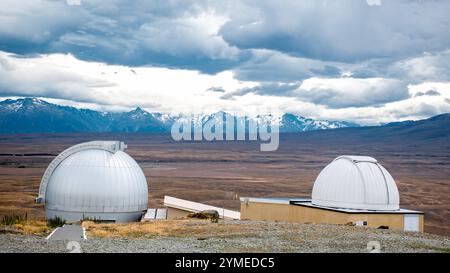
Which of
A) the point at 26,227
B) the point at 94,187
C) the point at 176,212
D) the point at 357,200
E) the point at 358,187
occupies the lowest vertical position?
the point at 176,212

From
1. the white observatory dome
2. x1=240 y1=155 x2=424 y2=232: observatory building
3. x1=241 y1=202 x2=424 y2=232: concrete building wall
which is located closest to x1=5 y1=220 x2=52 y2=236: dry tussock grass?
x1=241 y1=202 x2=424 y2=232: concrete building wall

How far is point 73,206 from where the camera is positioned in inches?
1071

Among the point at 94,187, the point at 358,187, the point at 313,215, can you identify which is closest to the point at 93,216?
the point at 94,187

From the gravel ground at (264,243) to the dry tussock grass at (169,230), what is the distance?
92 centimetres

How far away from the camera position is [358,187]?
103ft

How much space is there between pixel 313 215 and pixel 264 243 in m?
13.1

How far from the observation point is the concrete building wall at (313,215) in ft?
99.2

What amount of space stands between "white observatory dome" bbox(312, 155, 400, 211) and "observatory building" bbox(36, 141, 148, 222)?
10.2 meters

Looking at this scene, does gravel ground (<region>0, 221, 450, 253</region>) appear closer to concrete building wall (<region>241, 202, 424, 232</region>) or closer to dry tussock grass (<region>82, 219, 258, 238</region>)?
dry tussock grass (<region>82, 219, 258, 238</region>)

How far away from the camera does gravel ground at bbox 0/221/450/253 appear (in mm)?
17484

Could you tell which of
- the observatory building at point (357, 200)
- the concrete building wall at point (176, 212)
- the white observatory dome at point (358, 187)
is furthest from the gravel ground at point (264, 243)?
the concrete building wall at point (176, 212)

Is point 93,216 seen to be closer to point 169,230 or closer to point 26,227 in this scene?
point 26,227
